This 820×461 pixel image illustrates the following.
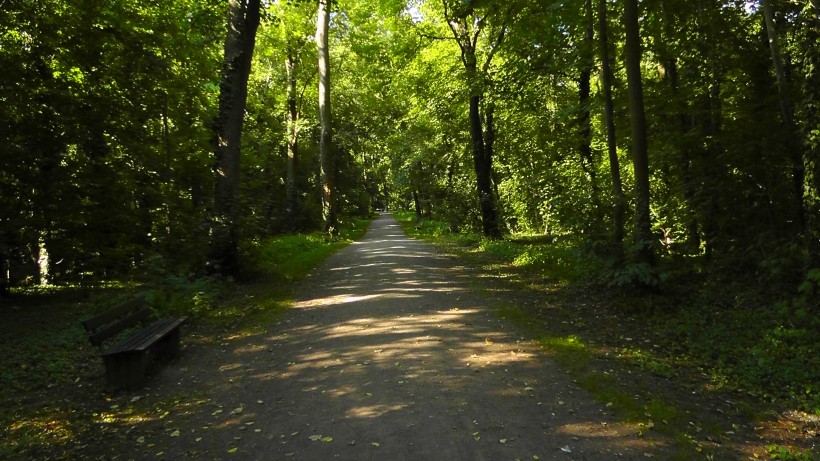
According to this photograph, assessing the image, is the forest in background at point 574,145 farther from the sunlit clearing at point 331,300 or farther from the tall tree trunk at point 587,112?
the sunlit clearing at point 331,300

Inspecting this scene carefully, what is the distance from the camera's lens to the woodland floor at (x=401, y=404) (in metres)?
3.97

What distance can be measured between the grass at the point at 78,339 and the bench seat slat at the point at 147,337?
46 cm

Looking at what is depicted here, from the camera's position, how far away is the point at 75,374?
5930 millimetres

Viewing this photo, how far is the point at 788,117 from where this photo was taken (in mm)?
7688

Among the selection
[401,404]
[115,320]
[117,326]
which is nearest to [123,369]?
[117,326]

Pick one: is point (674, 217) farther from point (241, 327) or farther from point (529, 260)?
point (241, 327)

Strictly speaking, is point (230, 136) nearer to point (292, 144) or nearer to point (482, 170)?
point (482, 170)

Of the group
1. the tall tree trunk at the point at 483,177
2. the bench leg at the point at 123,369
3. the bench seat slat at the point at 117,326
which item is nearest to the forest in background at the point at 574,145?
the tall tree trunk at the point at 483,177

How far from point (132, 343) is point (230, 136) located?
252 inches

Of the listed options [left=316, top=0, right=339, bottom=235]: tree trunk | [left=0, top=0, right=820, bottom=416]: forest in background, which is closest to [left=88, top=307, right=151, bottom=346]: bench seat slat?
[left=0, top=0, right=820, bottom=416]: forest in background

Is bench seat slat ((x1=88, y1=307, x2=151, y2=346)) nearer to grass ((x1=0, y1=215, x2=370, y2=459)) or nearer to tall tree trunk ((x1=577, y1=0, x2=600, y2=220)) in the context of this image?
grass ((x1=0, y1=215, x2=370, y2=459))

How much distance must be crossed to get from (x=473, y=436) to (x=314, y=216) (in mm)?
24731

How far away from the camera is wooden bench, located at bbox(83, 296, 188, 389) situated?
5.44 m

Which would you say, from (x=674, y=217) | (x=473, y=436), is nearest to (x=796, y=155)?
(x=674, y=217)
